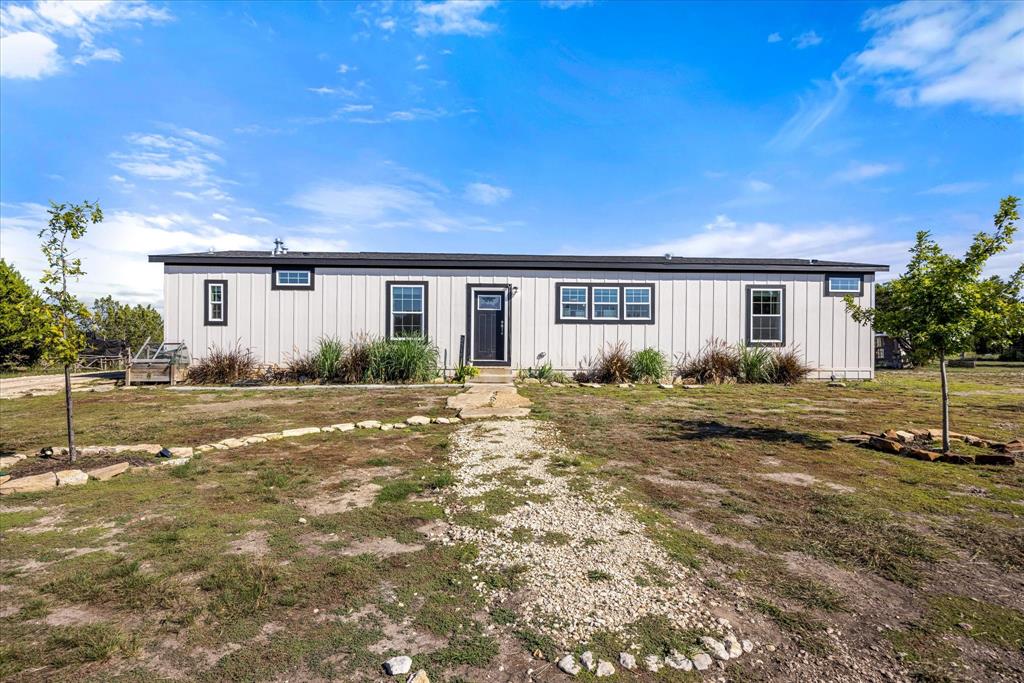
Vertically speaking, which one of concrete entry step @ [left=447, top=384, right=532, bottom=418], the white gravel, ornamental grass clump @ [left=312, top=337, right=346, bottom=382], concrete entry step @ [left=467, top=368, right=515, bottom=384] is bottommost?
the white gravel

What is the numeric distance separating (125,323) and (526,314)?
18.9m

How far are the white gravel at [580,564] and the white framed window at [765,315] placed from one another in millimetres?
11545

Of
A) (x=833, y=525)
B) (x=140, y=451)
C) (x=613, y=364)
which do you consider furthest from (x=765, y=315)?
(x=140, y=451)

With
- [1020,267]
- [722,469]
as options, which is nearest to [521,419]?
[722,469]

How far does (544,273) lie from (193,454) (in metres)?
10.0

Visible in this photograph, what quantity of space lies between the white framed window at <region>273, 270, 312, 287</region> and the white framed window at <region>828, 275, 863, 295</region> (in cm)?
1532

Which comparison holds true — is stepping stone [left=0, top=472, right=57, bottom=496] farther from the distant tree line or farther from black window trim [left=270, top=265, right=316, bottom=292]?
black window trim [left=270, top=265, right=316, bottom=292]

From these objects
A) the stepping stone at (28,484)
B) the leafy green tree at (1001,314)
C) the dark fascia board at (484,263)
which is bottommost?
the stepping stone at (28,484)

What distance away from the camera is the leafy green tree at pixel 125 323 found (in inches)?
Result: 803

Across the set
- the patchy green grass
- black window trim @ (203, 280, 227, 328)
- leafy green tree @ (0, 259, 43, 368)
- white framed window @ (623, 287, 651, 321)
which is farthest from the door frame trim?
leafy green tree @ (0, 259, 43, 368)

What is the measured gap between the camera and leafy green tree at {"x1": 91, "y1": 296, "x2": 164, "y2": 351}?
803 inches

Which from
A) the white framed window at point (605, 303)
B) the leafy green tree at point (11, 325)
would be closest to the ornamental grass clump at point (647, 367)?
the white framed window at point (605, 303)

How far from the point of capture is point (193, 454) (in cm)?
553

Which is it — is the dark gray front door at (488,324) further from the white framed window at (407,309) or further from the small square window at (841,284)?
the small square window at (841,284)
